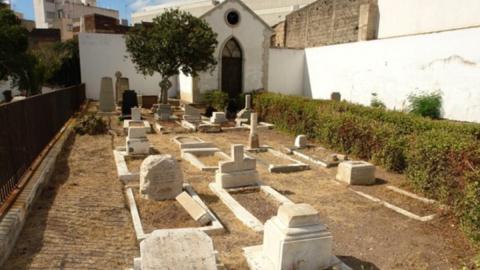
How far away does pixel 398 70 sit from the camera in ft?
52.1

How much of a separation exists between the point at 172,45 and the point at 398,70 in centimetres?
1027

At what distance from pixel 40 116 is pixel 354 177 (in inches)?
287

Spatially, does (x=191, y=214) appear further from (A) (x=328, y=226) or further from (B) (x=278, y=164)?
(B) (x=278, y=164)

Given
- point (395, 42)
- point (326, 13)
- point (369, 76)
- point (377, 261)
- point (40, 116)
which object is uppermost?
point (326, 13)

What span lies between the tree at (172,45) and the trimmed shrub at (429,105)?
359 inches

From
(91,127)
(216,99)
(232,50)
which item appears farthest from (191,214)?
(232,50)

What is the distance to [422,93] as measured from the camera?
47.8 feet

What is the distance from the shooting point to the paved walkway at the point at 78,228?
12.7 ft

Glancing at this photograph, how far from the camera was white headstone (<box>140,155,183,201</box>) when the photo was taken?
561 cm

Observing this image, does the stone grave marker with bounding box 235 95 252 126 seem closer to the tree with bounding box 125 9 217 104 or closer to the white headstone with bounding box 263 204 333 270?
the tree with bounding box 125 9 217 104

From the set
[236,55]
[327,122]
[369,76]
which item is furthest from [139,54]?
[369,76]

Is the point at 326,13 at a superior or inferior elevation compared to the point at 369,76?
superior

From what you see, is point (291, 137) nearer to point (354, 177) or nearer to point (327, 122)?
point (327, 122)

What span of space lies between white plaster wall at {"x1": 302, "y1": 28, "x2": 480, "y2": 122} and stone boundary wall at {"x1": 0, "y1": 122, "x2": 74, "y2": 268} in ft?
44.3
